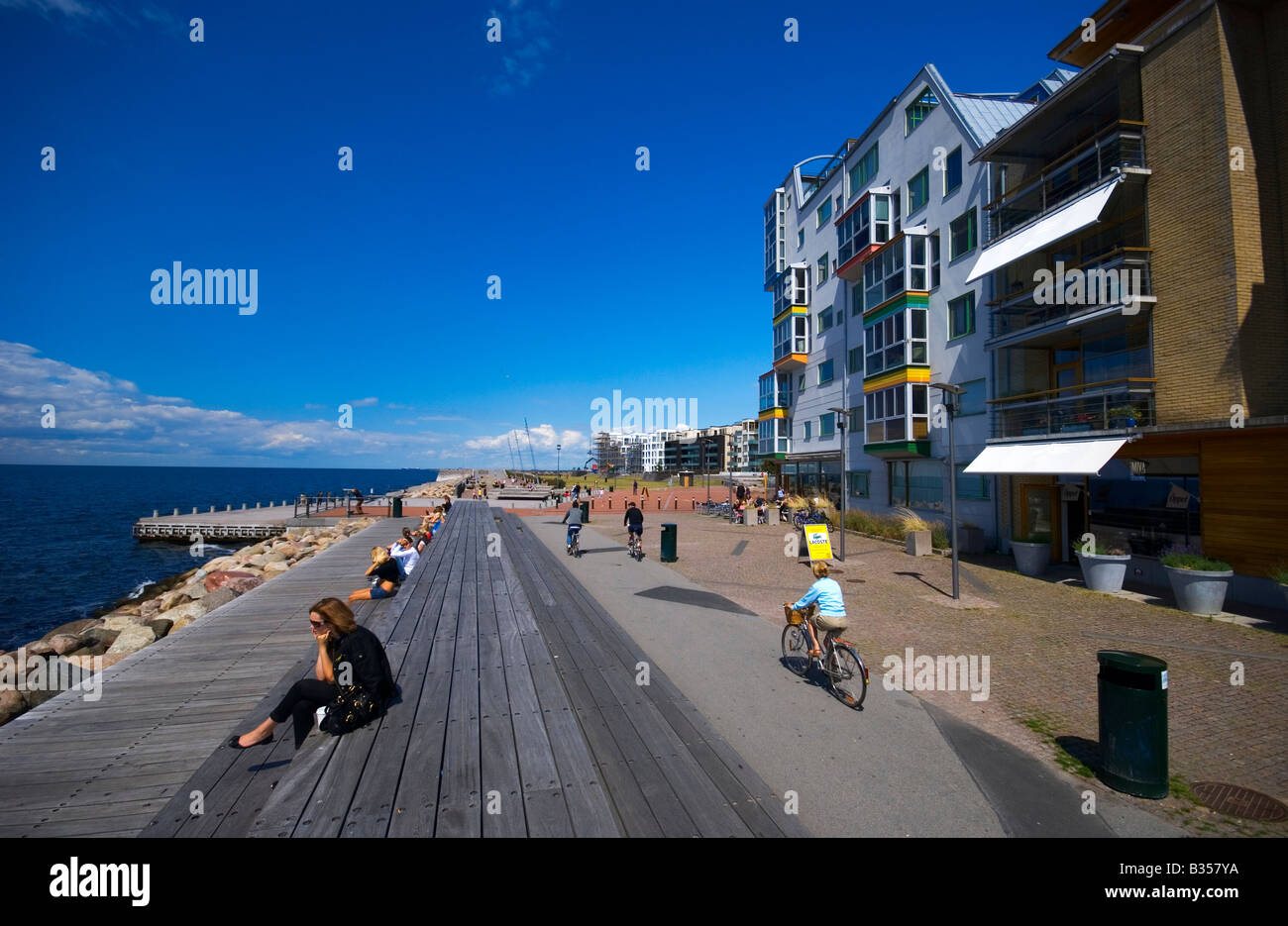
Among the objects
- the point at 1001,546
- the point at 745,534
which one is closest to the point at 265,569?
the point at 745,534

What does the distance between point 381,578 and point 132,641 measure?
18.5 feet

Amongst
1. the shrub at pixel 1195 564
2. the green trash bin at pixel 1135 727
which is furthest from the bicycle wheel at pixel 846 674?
the shrub at pixel 1195 564

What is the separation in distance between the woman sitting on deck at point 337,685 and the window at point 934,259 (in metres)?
24.5

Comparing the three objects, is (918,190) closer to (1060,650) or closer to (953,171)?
(953,171)

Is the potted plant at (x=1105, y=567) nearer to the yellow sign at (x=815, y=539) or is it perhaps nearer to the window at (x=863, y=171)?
the yellow sign at (x=815, y=539)

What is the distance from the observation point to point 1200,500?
1302 cm

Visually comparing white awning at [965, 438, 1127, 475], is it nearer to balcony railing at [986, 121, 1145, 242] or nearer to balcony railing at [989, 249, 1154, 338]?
balcony railing at [989, 249, 1154, 338]

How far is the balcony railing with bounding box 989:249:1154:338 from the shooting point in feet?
46.9

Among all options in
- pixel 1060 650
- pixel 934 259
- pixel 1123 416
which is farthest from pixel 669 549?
pixel 934 259

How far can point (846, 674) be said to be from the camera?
23.4 ft

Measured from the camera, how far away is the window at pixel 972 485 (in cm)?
2032

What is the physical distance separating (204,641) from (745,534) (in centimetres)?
2035

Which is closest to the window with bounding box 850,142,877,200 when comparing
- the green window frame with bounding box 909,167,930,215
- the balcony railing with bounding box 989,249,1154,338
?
the green window frame with bounding box 909,167,930,215
